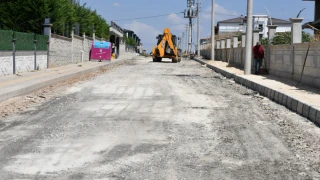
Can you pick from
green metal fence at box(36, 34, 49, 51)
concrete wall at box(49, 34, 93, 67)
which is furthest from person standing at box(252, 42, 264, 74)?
concrete wall at box(49, 34, 93, 67)

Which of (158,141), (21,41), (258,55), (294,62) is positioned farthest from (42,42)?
(158,141)

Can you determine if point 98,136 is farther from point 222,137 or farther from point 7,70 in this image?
point 7,70

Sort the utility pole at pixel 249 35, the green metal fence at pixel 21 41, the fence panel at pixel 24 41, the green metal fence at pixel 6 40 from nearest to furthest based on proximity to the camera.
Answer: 1. the green metal fence at pixel 6 40
2. the green metal fence at pixel 21 41
3. the fence panel at pixel 24 41
4. the utility pole at pixel 249 35

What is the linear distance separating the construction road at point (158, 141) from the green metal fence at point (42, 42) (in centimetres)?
1467

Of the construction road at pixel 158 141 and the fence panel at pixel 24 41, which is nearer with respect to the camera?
the construction road at pixel 158 141

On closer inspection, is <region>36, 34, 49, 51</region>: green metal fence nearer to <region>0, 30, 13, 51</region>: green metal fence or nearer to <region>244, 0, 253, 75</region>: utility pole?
<region>0, 30, 13, 51</region>: green metal fence

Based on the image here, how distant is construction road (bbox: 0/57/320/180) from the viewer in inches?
232

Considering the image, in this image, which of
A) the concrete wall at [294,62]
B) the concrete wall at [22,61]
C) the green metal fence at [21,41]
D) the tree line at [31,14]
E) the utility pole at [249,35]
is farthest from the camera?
the tree line at [31,14]

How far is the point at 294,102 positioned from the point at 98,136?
5.74 meters

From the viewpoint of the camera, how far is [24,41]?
2383 cm

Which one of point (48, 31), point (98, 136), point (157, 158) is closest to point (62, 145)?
point (98, 136)

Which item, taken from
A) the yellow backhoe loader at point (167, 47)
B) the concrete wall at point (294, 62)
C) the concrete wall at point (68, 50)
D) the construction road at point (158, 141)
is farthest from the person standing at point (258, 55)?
the yellow backhoe loader at point (167, 47)

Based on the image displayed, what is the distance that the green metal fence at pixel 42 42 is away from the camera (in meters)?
26.6

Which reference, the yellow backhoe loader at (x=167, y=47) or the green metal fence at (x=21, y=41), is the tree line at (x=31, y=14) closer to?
the green metal fence at (x=21, y=41)
